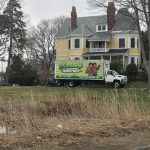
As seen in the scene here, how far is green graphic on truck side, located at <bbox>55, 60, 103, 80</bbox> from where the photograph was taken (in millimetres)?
60312

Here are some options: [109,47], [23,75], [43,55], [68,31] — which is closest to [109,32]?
[109,47]

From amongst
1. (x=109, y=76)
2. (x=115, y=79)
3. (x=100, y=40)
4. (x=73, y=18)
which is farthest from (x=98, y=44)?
(x=115, y=79)

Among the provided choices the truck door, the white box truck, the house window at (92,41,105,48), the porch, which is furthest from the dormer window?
the truck door

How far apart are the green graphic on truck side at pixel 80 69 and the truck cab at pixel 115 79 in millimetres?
939

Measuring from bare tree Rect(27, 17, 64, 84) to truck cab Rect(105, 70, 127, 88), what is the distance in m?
38.7

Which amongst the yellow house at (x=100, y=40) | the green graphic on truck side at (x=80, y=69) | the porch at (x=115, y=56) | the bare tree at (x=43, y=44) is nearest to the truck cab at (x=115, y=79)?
the green graphic on truck side at (x=80, y=69)

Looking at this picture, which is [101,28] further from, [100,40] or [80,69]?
[80,69]

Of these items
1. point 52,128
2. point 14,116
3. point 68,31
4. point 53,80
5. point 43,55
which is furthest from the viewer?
point 43,55

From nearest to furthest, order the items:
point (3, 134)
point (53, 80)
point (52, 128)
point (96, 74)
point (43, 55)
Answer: point (3, 134) < point (52, 128) < point (96, 74) < point (53, 80) < point (43, 55)

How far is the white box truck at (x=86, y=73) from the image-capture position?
58594 millimetres

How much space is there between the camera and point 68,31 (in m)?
82.6

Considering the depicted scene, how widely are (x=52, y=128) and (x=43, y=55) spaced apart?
88.7 metres

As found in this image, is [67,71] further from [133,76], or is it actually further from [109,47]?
[109,47]

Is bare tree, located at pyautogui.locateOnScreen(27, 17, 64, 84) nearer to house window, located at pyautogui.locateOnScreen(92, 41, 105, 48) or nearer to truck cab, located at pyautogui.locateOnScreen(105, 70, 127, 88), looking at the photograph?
house window, located at pyautogui.locateOnScreen(92, 41, 105, 48)
